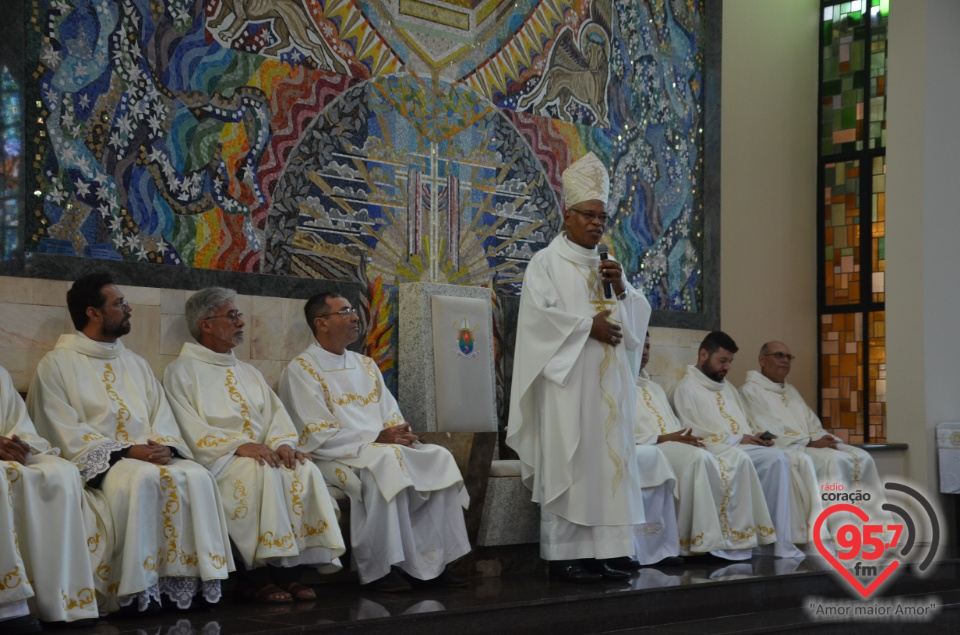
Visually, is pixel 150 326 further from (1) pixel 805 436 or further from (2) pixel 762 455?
(1) pixel 805 436

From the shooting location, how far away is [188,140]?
6941mm

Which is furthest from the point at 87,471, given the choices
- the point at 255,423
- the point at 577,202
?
the point at 577,202

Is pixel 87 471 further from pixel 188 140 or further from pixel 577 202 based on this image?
pixel 577 202

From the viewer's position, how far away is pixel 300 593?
5.62m

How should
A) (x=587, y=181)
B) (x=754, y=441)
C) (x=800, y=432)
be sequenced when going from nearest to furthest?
(x=587, y=181)
(x=754, y=441)
(x=800, y=432)

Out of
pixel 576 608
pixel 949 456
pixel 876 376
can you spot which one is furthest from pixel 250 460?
pixel 876 376

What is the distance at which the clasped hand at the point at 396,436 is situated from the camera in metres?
6.31

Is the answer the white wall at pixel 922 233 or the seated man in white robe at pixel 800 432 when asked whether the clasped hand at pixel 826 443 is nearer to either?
the seated man in white robe at pixel 800 432

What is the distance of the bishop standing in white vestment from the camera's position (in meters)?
6.36

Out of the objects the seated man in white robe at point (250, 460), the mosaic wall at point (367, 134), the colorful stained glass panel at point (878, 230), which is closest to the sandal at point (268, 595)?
the seated man in white robe at point (250, 460)

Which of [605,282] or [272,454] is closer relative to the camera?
[272,454]

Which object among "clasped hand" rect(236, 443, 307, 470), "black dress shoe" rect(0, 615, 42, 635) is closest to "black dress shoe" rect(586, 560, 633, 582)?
"clasped hand" rect(236, 443, 307, 470)

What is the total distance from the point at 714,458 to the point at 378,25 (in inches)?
134

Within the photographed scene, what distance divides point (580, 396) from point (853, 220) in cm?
477
